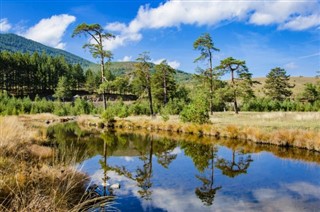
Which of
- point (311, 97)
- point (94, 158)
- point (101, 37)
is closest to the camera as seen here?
point (94, 158)

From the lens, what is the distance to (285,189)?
34.7 feet

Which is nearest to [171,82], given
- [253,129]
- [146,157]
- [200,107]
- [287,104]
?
[287,104]

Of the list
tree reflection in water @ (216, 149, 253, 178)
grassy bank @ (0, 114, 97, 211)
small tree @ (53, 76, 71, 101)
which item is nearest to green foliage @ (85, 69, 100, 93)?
small tree @ (53, 76, 71, 101)

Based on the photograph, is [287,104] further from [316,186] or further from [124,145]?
[316,186]

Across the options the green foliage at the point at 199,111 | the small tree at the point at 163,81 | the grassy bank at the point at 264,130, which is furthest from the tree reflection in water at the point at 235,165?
the small tree at the point at 163,81

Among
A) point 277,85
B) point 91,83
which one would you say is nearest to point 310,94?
point 277,85

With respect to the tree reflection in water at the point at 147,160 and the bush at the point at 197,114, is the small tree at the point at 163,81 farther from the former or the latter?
the tree reflection in water at the point at 147,160

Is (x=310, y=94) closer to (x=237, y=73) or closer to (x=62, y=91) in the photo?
(x=237, y=73)

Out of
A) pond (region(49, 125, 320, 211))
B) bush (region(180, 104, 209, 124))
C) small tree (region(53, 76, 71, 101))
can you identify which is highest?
small tree (region(53, 76, 71, 101))

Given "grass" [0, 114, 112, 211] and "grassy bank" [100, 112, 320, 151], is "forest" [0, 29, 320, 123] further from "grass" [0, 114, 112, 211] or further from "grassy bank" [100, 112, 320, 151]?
"grass" [0, 114, 112, 211]

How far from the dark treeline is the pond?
83.7m

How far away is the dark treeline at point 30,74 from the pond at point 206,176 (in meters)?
83.7

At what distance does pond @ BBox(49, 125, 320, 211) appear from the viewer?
30.0 ft

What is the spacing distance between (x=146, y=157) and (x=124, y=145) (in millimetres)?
4718
